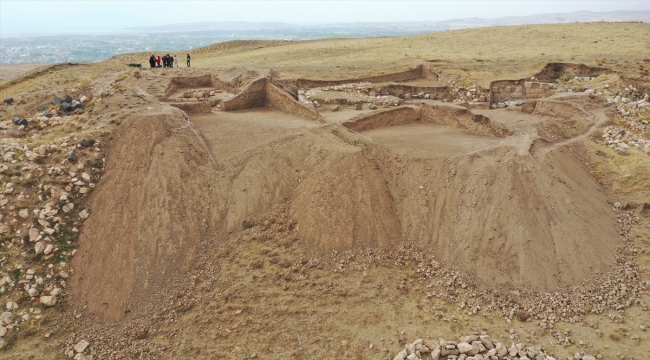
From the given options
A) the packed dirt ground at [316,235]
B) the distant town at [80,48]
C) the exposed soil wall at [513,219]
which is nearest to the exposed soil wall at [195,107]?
the packed dirt ground at [316,235]

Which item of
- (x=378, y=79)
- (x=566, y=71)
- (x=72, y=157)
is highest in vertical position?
(x=566, y=71)

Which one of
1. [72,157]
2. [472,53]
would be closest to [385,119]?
[72,157]

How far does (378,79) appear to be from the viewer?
878 inches

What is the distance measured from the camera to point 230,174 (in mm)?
11703

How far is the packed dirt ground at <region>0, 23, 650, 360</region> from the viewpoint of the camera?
8586mm

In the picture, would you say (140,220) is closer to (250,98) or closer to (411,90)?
(250,98)

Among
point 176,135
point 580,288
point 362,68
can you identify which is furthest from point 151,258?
point 362,68

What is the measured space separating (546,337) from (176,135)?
11043 millimetres

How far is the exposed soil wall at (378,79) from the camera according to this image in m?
21.0

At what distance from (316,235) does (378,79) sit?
46.1 ft

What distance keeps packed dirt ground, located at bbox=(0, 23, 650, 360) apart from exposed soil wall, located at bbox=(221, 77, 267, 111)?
1.08m

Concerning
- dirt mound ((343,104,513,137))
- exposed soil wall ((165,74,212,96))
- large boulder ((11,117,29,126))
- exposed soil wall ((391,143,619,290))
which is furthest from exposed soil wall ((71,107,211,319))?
exposed soil wall ((165,74,212,96))

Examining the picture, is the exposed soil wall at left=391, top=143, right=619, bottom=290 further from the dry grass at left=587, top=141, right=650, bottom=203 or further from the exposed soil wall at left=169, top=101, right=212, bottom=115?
the exposed soil wall at left=169, top=101, right=212, bottom=115

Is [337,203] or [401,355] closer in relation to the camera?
Result: [401,355]
